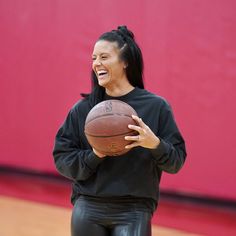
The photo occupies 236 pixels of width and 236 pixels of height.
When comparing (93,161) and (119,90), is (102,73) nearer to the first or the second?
(119,90)

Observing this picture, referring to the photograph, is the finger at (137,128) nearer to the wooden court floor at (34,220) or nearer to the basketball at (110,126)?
the basketball at (110,126)

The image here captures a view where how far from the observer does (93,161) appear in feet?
7.22

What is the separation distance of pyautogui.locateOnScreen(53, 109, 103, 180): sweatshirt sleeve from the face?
241 millimetres

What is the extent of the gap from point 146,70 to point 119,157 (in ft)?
12.3

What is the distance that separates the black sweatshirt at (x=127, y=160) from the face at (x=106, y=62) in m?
0.12

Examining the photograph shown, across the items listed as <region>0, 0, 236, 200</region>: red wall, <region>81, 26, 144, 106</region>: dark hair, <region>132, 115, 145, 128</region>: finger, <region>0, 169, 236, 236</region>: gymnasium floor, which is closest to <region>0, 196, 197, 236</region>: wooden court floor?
<region>0, 169, 236, 236</region>: gymnasium floor

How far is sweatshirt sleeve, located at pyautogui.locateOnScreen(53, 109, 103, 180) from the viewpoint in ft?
7.28

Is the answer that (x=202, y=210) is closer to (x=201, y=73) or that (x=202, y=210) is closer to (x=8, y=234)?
(x=201, y=73)

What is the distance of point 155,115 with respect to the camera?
2.30 metres

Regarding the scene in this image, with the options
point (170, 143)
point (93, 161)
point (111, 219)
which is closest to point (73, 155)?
point (93, 161)

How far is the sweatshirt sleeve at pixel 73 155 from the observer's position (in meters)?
2.22

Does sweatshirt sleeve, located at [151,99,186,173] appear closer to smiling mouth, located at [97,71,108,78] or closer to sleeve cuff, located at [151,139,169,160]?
sleeve cuff, located at [151,139,169,160]

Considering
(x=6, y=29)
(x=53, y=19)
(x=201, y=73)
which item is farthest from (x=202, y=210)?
(x=6, y=29)

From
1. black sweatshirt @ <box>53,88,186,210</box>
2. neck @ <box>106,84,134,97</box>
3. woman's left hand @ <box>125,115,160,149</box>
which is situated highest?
neck @ <box>106,84,134,97</box>
